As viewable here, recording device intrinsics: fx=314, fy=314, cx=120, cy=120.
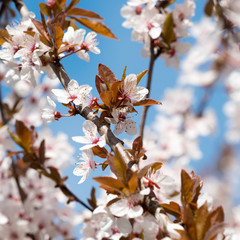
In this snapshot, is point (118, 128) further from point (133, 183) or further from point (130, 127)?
point (133, 183)

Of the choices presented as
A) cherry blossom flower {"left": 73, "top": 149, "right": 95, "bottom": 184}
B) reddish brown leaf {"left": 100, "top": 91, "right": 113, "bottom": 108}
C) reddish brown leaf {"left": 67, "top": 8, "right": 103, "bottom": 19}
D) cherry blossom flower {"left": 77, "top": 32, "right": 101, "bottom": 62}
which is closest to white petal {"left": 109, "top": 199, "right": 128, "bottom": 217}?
cherry blossom flower {"left": 73, "top": 149, "right": 95, "bottom": 184}

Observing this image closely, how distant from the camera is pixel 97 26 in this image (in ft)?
3.57

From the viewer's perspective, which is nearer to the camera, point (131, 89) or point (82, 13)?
point (131, 89)

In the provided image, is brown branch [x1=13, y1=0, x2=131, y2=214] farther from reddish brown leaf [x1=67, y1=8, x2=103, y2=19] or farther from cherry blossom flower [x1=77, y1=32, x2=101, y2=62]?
reddish brown leaf [x1=67, y1=8, x2=103, y2=19]

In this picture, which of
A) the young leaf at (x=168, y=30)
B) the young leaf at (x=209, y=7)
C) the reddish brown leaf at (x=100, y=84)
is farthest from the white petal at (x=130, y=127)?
the young leaf at (x=209, y=7)

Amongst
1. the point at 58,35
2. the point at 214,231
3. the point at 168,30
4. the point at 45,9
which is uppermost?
the point at 168,30

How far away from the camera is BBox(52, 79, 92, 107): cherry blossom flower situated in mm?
767

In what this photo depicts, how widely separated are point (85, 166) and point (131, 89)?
0.75 ft

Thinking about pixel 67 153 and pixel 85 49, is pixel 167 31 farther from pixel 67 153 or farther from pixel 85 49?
pixel 67 153

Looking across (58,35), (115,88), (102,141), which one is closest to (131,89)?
(115,88)

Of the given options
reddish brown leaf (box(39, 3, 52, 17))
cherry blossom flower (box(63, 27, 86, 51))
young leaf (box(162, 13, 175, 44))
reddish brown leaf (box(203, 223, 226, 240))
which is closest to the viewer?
reddish brown leaf (box(203, 223, 226, 240))

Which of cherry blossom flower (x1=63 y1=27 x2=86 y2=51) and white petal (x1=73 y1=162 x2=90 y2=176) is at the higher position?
cherry blossom flower (x1=63 y1=27 x2=86 y2=51)

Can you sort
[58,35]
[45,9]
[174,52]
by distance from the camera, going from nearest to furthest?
[58,35] < [45,9] < [174,52]

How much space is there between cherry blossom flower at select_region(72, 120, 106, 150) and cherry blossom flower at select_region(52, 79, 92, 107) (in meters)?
0.06
